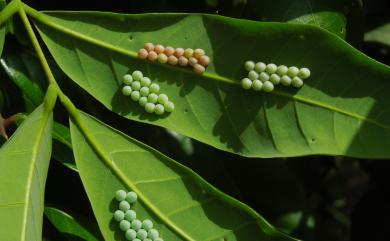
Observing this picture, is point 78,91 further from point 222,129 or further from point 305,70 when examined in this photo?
point 305,70

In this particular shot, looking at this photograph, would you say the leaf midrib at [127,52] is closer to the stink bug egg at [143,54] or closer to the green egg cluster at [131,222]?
the stink bug egg at [143,54]

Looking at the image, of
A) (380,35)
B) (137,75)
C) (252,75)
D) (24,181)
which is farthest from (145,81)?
(380,35)

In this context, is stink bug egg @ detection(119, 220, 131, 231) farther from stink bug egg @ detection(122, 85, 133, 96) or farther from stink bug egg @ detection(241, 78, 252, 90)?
stink bug egg @ detection(241, 78, 252, 90)

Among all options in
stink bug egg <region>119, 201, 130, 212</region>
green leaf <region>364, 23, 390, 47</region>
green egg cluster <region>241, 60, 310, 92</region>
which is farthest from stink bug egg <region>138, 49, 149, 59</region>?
green leaf <region>364, 23, 390, 47</region>

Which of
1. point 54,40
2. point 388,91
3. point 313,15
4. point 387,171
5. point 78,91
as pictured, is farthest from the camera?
point 387,171

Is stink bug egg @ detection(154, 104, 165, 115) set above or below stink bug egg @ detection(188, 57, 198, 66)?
below

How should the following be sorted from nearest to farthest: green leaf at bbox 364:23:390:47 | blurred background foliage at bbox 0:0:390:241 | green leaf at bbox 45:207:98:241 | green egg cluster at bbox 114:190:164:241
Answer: green egg cluster at bbox 114:190:164:241 → green leaf at bbox 45:207:98:241 → blurred background foliage at bbox 0:0:390:241 → green leaf at bbox 364:23:390:47

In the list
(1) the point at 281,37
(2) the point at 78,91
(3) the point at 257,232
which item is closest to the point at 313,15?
(1) the point at 281,37
